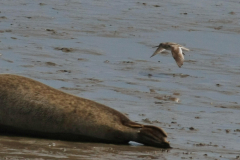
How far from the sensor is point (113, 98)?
8930 mm

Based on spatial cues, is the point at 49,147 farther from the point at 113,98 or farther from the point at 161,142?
the point at 113,98

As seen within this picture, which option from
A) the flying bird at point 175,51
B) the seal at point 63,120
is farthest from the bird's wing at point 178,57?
the seal at point 63,120

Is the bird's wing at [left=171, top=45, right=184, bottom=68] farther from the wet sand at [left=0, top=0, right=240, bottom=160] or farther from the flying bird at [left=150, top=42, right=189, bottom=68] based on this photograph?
the wet sand at [left=0, top=0, right=240, bottom=160]

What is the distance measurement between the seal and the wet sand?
0.16m

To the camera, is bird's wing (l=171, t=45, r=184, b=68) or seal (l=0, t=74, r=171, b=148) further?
bird's wing (l=171, t=45, r=184, b=68)

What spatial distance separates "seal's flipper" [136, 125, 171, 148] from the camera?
664 cm

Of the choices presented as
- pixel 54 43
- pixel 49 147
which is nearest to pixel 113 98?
pixel 49 147

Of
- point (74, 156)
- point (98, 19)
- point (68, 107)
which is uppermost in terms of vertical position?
point (98, 19)

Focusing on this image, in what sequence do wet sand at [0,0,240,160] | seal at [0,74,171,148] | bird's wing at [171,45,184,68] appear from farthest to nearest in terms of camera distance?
bird's wing at [171,45,184,68]
seal at [0,74,171,148]
wet sand at [0,0,240,160]

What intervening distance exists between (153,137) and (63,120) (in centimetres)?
79

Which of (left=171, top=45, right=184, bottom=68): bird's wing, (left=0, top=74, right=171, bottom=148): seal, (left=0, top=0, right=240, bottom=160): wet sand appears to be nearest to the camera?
(left=0, top=0, right=240, bottom=160): wet sand

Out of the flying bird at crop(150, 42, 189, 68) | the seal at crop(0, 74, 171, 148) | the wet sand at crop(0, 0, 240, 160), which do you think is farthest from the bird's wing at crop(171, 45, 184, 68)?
the seal at crop(0, 74, 171, 148)

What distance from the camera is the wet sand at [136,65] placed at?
6.61 meters

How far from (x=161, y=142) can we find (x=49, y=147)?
0.98 meters
